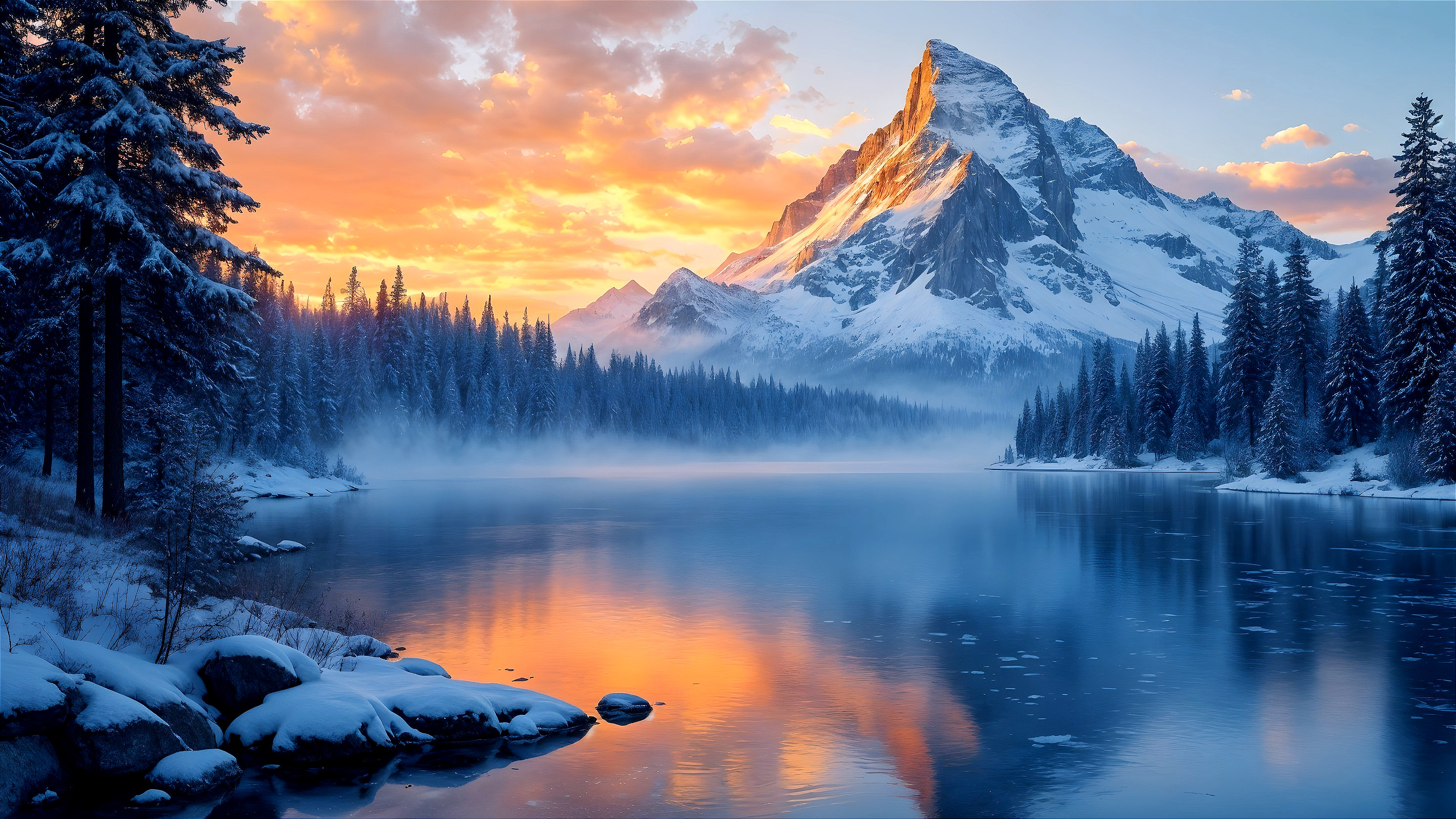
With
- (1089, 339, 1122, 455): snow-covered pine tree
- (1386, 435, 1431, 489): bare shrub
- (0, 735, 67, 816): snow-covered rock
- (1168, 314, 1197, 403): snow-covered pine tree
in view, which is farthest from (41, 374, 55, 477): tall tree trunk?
(1089, 339, 1122, 455): snow-covered pine tree

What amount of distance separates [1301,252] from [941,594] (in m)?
69.8

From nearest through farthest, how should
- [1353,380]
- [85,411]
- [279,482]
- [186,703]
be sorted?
1. [186,703]
2. [85,411]
3. [1353,380]
4. [279,482]

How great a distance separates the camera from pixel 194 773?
1211cm

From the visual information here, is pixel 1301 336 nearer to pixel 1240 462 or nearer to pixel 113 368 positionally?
pixel 1240 462

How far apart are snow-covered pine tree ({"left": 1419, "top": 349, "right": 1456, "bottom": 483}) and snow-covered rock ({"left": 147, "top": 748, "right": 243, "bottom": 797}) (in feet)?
211

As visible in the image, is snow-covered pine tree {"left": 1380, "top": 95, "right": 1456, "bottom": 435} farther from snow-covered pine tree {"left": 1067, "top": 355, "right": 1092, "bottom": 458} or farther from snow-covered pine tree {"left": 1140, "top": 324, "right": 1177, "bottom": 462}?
snow-covered pine tree {"left": 1067, "top": 355, "right": 1092, "bottom": 458}

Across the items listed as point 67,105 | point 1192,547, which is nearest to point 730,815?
point 67,105

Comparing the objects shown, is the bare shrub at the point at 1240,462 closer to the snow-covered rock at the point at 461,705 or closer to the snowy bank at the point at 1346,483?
the snowy bank at the point at 1346,483

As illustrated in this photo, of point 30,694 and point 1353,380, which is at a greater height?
point 1353,380

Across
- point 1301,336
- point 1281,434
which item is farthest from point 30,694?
point 1301,336

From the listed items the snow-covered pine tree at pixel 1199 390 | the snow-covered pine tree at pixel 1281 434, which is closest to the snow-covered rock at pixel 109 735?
the snow-covered pine tree at pixel 1281 434

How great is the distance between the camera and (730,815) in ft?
38.4

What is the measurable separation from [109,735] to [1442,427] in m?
66.6

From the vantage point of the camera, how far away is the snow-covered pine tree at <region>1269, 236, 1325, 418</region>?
76438 millimetres
